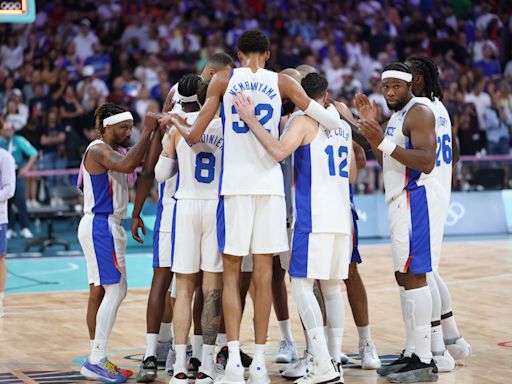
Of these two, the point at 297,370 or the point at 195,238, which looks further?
the point at 297,370

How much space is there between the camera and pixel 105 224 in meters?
7.66

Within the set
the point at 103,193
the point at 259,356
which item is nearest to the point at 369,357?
the point at 259,356

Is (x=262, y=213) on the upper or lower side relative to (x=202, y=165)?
lower

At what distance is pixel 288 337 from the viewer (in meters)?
8.15

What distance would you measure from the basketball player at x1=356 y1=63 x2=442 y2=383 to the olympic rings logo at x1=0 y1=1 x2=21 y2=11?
12.8ft

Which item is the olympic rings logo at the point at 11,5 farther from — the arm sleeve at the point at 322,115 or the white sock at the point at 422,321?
the white sock at the point at 422,321

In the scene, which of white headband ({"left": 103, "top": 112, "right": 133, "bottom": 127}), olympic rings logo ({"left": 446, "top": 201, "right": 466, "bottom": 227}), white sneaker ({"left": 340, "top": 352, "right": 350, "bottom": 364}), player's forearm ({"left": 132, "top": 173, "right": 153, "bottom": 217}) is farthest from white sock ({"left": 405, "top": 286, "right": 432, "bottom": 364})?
olympic rings logo ({"left": 446, "top": 201, "right": 466, "bottom": 227})

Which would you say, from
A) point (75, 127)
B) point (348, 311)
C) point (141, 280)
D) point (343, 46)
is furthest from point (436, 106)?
point (343, 46)

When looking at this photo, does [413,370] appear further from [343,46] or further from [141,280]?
[343,46]

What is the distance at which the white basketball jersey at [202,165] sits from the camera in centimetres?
731

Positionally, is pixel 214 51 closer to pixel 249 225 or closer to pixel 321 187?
pixel 321 187

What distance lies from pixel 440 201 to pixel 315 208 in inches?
44.0

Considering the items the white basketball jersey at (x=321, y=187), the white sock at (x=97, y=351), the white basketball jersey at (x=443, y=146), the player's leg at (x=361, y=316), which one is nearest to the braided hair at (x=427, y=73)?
the white basketball jersey at (x=443, y=146)

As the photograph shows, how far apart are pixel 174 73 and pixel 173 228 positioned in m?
13.4
